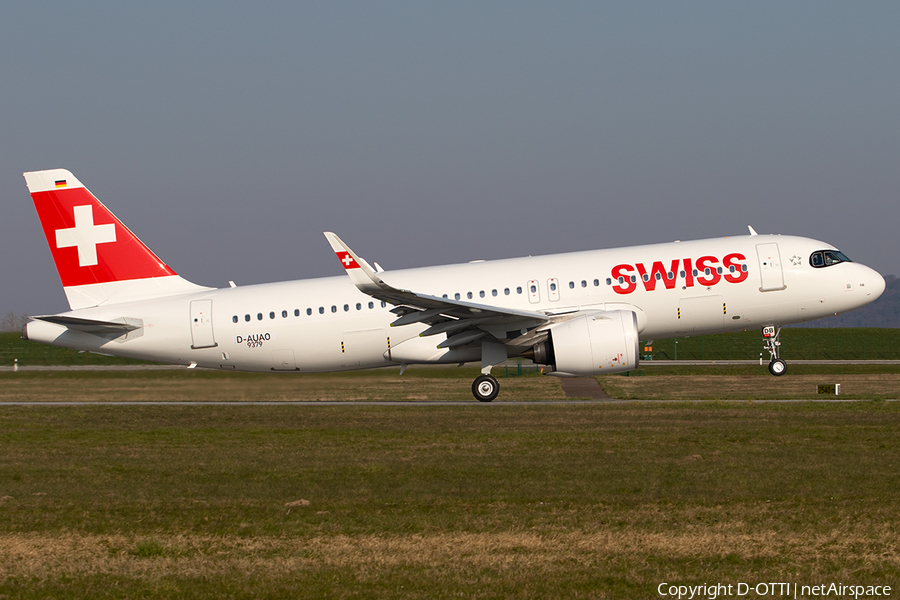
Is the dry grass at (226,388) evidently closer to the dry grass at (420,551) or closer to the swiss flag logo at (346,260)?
the swiss flag logo at (346,260)

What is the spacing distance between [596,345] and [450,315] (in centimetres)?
421

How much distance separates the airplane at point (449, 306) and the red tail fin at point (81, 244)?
0.04 meters

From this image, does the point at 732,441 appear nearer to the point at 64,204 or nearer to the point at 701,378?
the point at 64,204

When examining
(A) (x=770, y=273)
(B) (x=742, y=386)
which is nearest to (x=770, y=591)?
(A) (x=770, y=273)

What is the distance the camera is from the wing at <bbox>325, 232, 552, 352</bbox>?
24.3 m

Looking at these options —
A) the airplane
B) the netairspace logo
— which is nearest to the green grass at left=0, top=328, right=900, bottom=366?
the airplane

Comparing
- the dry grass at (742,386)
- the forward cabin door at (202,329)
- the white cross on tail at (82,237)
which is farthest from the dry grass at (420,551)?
the dry grass at (742,386)

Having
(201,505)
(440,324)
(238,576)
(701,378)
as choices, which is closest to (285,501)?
(201,505)

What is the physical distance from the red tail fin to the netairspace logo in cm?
2447

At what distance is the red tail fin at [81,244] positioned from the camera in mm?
29328

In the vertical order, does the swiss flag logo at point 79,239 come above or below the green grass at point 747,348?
above

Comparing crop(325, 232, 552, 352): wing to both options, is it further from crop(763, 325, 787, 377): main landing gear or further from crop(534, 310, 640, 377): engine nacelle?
crop(763, 325, 787, 377): main landing gear

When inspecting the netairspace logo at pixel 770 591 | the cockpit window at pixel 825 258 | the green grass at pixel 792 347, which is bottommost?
the netairspace logo at pixel 770 591

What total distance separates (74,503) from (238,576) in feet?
17.7
